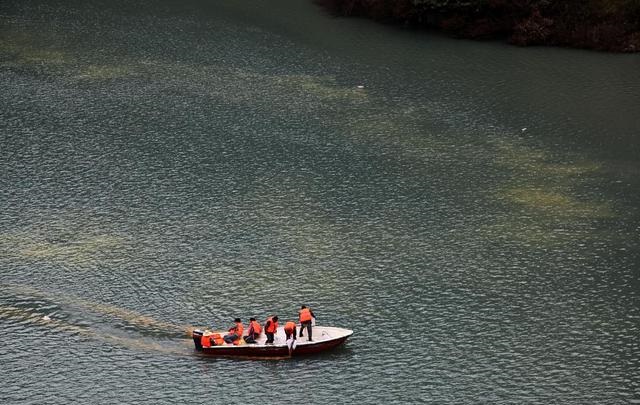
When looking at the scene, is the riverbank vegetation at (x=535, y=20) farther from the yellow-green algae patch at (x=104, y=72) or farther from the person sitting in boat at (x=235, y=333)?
the person sitting in boat at (x=235, y=333)

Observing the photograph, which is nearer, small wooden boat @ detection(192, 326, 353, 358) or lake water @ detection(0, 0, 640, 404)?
lake water @ detection(0, 0, 640, 404)

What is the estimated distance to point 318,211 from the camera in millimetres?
55062

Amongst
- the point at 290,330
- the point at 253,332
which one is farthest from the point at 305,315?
the point at 253,332

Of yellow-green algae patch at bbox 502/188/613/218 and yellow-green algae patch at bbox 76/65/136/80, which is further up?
yellow-green algae patch at bbox 76/65/136/80

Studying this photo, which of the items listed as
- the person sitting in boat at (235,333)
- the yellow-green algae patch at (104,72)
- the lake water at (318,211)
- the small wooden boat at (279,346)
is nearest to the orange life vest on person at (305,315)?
the small wooden boat at (279,346)

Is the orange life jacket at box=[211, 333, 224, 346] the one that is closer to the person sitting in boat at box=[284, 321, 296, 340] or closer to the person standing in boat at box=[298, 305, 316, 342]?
the person sitting in boat at box=[284, 321, 296, 340]

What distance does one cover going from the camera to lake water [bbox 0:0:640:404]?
41469mm

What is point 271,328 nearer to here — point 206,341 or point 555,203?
point 206,341

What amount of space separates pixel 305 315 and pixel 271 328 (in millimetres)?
1518

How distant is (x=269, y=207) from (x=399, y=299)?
12056 millimetres

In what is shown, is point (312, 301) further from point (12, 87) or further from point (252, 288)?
point (12, 87)

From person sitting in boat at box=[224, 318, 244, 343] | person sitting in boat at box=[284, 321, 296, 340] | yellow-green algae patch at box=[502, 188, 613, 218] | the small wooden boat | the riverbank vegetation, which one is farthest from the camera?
the riverbank vegetation

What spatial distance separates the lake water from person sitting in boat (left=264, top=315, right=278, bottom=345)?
1123 mm

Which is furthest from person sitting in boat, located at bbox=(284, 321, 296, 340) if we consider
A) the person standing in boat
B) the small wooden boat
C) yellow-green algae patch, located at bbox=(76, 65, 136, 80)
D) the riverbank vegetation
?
the riverbank vegetation
